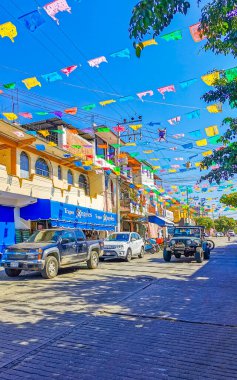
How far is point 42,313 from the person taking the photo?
7.70 m

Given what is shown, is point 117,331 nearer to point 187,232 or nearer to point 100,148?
point 187,232

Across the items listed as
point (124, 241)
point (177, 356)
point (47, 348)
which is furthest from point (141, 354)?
point (124, 241)

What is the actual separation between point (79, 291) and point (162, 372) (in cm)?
608

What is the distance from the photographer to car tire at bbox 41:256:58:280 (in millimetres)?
12760

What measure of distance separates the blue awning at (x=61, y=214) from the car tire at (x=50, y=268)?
6602 mm

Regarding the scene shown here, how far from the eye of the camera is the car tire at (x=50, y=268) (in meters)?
12.8

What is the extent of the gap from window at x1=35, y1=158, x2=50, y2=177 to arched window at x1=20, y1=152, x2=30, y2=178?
940 millimetres

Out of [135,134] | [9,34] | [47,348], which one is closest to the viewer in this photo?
[47,348]

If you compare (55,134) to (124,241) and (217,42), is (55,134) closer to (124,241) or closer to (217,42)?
(124,241)

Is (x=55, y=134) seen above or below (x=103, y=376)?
above

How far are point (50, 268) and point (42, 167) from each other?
11661 millimetres

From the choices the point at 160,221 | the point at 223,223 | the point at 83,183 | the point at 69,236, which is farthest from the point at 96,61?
the point at 223,223

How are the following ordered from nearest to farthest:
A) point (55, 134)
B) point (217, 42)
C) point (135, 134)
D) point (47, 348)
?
point (47, 348) < point (217, 42) < point (55, 134) < point (135, 134)

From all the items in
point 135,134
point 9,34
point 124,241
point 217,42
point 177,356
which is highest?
point 135,134
